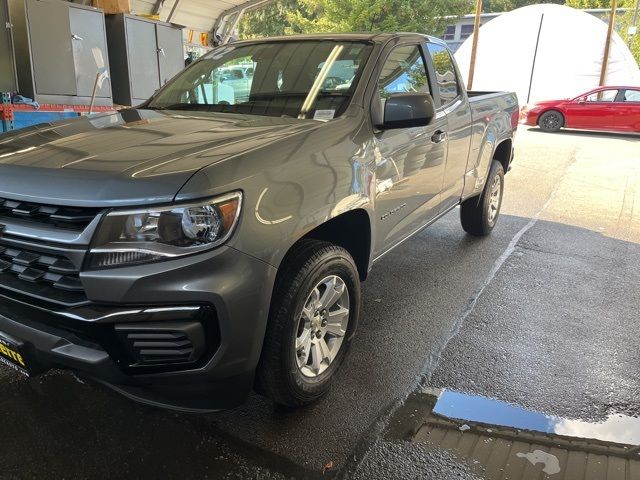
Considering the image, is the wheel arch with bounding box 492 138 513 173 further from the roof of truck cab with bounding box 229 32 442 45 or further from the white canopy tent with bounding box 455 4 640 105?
the white canopy tent with bounding box 455 4 640 105

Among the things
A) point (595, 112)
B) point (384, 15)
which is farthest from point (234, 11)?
point (384, 15)

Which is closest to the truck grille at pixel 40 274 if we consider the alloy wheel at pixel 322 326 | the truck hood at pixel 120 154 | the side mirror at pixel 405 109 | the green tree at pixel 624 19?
the truck hood at pixel 120 154

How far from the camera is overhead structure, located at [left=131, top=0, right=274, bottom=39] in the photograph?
10758 mm

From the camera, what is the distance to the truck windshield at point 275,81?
9.96 feet

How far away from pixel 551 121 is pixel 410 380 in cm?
1536

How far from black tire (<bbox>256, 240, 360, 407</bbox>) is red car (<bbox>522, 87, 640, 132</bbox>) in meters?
15.4

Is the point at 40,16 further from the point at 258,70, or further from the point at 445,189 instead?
the point at 445,189

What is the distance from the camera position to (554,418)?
271 centimetres

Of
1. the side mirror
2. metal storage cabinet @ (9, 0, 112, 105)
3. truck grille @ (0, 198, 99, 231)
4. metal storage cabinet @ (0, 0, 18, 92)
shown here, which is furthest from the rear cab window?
metal storage cabinet @ (0, 0, 18, 92)

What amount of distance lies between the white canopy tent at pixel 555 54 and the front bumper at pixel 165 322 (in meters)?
22.5

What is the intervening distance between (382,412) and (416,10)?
874 inches

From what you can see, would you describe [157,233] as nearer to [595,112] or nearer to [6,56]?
[6,56]

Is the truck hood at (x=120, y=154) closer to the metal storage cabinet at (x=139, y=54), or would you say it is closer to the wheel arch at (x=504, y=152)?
the wheel arch at (x=504, y=152)

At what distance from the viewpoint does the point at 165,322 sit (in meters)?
1.93
